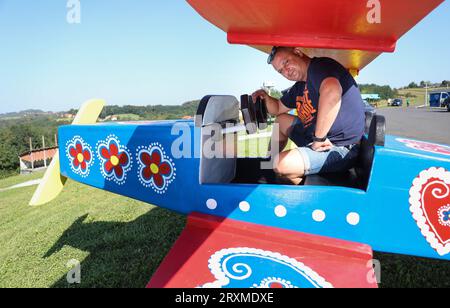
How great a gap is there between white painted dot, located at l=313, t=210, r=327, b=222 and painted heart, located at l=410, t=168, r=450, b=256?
447mm

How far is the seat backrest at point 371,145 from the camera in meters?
1.71

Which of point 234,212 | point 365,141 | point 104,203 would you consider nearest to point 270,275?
point 234,212

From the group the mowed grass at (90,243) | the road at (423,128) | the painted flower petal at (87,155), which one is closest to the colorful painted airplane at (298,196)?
the painted flower petal at (87,155)

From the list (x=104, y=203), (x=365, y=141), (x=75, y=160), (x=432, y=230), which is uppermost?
(x=365, y=141)

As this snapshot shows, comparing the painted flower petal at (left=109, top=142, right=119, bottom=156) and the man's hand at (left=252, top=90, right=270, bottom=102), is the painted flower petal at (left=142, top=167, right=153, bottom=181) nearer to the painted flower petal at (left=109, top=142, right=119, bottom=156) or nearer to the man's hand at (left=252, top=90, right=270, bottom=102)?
the painted flower petal at (left=109, top=142, right=119, bottom=156)

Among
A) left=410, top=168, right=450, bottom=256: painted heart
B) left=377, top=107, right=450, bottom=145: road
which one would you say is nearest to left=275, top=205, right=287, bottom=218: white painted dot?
left=410, top=168, right=450, bottom=256: painted heart

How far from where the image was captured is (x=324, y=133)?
1810 mm

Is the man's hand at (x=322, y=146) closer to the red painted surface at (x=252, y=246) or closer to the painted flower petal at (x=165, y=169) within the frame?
the red painted surface at (x=252, y=246)

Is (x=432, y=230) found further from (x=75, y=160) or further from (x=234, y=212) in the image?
(x=75, y=160)

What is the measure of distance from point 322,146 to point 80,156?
1.93m

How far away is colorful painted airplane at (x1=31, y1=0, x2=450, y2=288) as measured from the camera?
1307 mm

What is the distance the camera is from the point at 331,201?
1666 mm

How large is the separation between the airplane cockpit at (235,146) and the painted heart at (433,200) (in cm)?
25
